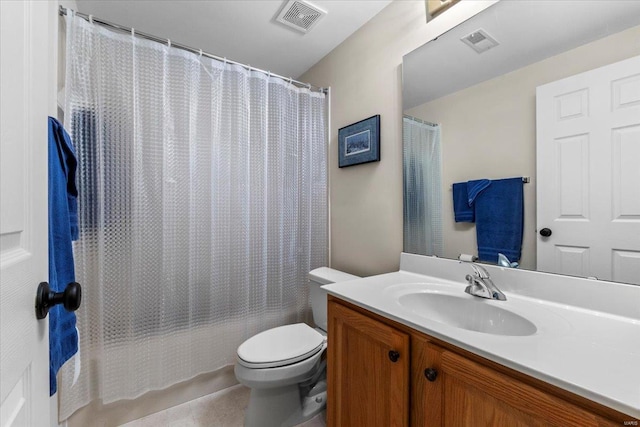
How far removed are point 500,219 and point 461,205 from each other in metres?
0.17

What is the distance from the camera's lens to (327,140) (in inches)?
79.4

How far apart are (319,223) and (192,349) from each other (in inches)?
43.2

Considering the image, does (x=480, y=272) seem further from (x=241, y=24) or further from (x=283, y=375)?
(x=241, y=24)

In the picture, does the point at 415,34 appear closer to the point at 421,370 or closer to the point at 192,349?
the point at 421,370

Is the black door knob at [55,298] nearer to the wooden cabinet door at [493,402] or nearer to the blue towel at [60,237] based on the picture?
the blue towel at [60,237]

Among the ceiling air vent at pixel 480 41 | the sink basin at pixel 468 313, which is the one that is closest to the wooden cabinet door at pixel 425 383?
the sink basin at pixel 468 313

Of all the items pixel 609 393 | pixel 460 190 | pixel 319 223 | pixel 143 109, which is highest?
pixel 143 109

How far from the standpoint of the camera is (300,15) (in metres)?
1.57

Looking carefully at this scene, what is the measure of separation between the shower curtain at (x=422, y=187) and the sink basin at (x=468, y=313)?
29cm

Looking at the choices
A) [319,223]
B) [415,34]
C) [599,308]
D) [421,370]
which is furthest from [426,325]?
[415,34]

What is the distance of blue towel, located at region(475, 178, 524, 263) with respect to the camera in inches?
41.6

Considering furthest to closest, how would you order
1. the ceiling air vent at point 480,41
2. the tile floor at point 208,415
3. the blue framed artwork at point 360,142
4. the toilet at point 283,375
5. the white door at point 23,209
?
the blue framed artwork at point 360,142, the tile floor at point 208,415, the toilet at point 283,375, the ceiling air vent at point 480,41, the white door at point 23,209

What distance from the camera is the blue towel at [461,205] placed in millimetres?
1205

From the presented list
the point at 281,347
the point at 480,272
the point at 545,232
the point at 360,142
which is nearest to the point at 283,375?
the point at 281,347
